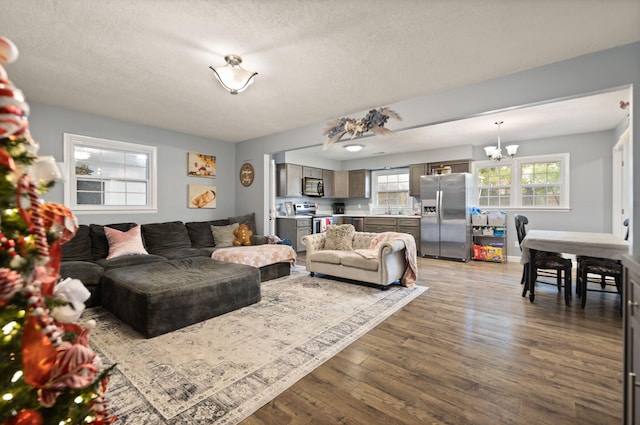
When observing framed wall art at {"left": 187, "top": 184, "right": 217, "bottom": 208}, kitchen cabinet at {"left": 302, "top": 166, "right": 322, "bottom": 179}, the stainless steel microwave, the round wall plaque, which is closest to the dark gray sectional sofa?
framed wall art at {"left": 187, "top": 184, "right": 217, "bottom": 208}

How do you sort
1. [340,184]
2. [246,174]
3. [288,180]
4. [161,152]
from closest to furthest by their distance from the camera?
[161,152]
[246,174]
[288,180]
[340,184]

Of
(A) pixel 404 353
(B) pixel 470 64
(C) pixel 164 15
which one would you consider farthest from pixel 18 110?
(B) pixel 470 64

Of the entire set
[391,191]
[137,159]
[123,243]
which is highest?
[137,159]

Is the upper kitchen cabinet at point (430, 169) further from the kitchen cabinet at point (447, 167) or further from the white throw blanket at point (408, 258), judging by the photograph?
the white throw blanket at point (408, 258)

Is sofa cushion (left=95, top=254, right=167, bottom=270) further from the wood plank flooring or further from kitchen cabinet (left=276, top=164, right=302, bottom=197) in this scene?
kitchen cabinet (left=276, top=164, right=302, bottom=197)

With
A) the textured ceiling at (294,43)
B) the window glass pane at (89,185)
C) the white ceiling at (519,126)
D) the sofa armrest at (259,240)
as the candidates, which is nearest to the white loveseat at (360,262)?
the sofa armrest at (259,240)

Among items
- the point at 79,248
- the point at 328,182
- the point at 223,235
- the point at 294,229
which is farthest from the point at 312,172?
the point at 79,248

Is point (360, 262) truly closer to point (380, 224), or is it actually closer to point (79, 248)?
point (380, 224)

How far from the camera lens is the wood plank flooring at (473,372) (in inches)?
61.6

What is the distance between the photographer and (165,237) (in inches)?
173

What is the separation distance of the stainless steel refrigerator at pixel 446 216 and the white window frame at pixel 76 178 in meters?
5.39

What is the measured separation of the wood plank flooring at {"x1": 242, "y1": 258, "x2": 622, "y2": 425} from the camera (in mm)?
1563

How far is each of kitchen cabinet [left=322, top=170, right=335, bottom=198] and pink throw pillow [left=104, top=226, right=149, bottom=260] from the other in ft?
15.8

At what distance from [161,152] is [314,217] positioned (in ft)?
11.7
